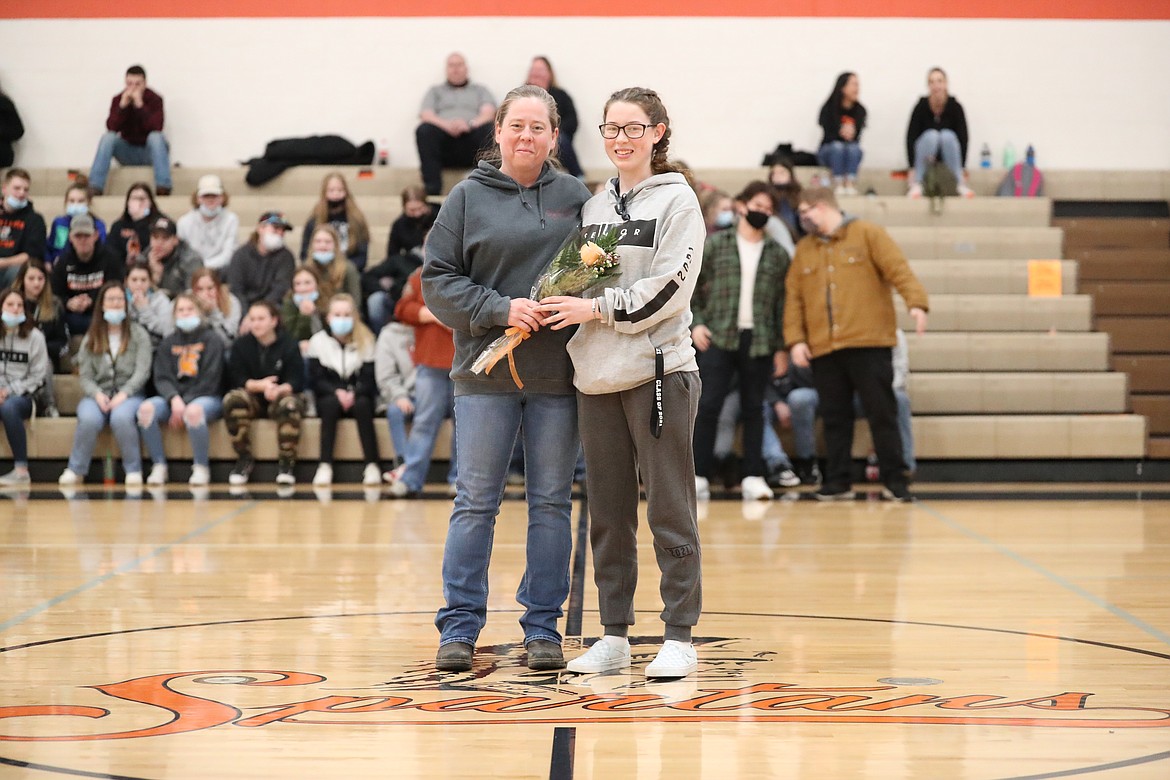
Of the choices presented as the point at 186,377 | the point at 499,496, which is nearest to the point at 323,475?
the point at 186,377

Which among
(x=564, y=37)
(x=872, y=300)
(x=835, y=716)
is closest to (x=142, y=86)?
(x=564, y=37)

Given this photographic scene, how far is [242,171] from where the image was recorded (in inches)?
445

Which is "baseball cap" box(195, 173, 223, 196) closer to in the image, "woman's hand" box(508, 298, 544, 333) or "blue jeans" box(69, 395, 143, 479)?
"blue jeans" box(69, 395, 143, 479)

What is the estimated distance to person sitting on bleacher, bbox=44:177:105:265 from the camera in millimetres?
9359

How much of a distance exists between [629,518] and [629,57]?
9.05m

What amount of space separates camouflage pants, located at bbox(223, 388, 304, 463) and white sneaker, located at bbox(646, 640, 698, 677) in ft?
17.4

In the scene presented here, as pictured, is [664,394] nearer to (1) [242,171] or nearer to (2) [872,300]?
(2) [872,300]

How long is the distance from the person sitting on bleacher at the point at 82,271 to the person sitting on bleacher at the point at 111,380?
703 millimetres

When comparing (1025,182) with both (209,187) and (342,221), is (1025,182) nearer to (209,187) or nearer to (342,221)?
(342,221)

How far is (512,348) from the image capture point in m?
3.19

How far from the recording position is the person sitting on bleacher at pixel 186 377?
811cm

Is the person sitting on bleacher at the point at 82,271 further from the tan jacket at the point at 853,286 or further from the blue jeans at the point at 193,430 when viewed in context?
the tan jacket at the point at 853,286

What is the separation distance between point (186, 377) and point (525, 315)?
569cm

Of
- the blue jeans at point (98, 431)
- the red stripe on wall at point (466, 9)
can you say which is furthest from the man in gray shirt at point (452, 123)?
the blue jeans at point (98, 431)
